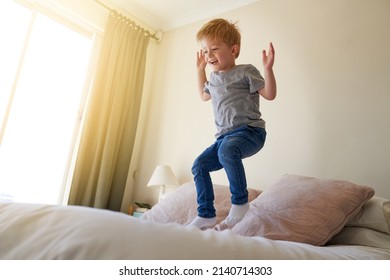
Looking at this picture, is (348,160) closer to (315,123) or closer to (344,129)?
(344,129)

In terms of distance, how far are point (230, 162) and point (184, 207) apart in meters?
0.55

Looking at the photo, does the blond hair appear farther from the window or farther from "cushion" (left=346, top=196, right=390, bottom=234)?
the window

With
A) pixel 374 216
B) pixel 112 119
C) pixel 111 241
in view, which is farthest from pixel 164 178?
pixel 111 241

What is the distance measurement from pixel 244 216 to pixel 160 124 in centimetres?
222

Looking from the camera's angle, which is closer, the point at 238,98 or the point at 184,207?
the point at 238,98

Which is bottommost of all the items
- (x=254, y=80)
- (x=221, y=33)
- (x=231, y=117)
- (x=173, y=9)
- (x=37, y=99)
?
(x=231, y=117)

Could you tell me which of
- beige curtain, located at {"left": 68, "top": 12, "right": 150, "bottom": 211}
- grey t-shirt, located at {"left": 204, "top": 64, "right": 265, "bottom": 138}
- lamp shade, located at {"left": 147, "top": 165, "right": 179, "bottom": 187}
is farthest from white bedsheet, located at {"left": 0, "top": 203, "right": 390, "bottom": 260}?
beige curtain, located at {"left": 68, "top": 12, "right": 150, "bottom": 211}

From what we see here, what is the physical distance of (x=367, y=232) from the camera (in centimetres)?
117

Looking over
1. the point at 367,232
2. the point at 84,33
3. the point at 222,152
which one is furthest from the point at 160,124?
the point at 367,232

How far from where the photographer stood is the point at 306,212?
3.77 feet

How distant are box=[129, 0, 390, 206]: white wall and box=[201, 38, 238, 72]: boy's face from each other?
1027 mm

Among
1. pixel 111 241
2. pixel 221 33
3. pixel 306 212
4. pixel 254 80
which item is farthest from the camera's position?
pixel 221 33

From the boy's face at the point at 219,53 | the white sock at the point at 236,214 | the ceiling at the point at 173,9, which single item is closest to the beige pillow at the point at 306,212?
the white sock at the point at 236,214

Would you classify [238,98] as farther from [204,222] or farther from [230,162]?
[204,222]
